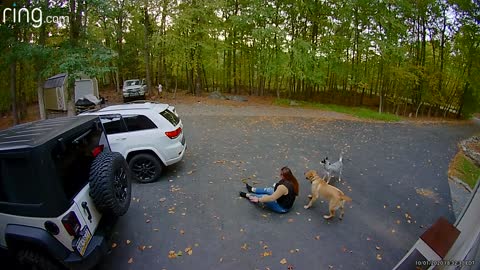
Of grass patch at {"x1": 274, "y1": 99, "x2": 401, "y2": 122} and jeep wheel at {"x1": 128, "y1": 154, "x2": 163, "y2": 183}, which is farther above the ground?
grass patch at {"x1": 274, "y1": 99, "x2": 401, "y2": 122}

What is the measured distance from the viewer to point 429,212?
5.20 metres

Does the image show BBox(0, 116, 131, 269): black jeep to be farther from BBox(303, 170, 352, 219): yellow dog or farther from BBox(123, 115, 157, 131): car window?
BBox(303, 170, 352, 219): yellow dog

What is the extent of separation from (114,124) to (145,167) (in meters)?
1.12

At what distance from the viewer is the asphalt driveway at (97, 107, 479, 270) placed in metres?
3.74

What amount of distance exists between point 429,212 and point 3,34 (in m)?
14.0

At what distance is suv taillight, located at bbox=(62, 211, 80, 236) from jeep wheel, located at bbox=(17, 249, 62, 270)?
0.43 metres

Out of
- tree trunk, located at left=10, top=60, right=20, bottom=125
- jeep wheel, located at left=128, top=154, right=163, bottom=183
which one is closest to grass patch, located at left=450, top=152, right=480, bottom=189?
jeep wheel, located at left=128, top=154, right=163, bottom=183

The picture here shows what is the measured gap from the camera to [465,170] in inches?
316

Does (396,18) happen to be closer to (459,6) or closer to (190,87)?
(459,6)

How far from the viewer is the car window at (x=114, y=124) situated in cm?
550

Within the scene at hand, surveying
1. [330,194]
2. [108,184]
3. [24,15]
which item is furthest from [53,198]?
[24,15]

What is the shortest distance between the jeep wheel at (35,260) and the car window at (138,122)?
307 cm

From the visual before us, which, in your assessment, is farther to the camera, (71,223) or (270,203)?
(270,203)

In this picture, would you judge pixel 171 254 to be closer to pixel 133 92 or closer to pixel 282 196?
pixel 282 196
